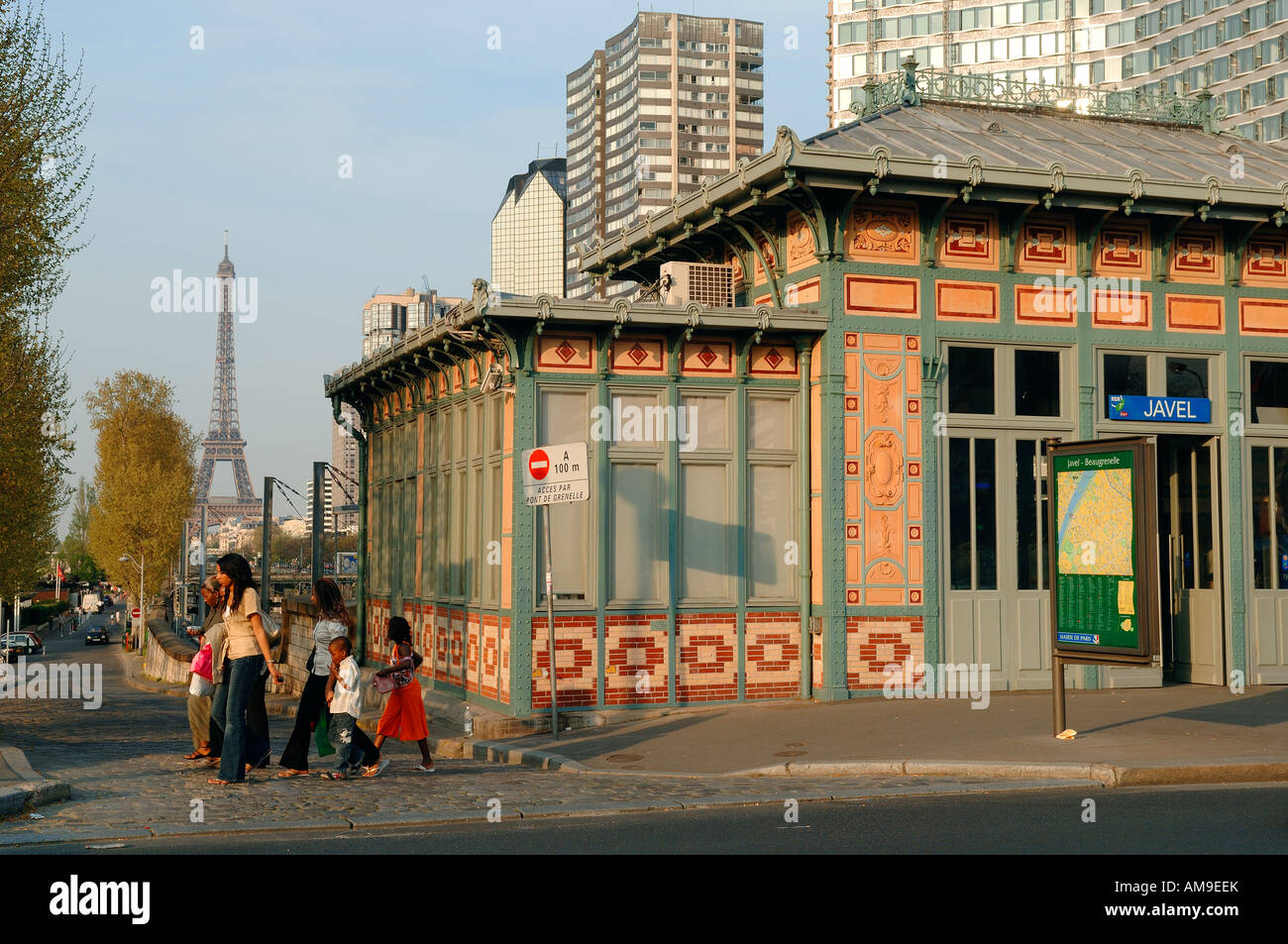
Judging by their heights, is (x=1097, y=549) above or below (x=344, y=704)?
above

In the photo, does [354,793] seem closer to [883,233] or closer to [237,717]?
[237,717]

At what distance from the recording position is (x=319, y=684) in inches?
498

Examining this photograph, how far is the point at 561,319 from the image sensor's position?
51.1ft

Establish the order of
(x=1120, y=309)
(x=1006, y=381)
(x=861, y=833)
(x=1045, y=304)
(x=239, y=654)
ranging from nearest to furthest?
(x=861, y=833) → (x=239, y=654) → (x=1006, y=381) → (x=1045, y=304) → (x=1120, y=309)

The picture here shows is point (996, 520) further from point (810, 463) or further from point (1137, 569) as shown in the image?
point (1137, 569)

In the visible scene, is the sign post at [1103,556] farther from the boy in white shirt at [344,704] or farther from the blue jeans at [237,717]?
the blue jeans at [237,717]

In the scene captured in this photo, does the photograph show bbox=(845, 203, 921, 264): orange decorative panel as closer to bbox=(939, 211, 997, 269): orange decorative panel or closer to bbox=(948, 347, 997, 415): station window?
bbox=(939, 211, 997, 269): orange decorative panel

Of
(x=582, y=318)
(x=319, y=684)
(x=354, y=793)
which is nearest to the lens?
(x=354, y=793)

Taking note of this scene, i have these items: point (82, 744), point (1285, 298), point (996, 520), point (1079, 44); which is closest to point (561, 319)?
point (996, 520)

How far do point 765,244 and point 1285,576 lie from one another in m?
8.55

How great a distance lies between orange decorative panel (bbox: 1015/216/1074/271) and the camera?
1700 centimetres

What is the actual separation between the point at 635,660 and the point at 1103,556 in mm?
5831

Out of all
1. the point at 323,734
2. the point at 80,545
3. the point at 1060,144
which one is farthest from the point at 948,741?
the point at 80,545

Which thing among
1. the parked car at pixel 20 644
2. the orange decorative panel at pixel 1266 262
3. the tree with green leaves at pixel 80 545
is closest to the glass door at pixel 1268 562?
the orange decorative panel at pixel 1266 262
